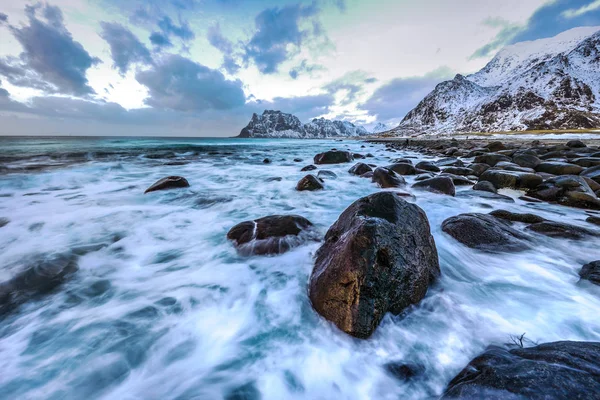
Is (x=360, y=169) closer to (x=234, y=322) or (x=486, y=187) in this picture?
(x=486, y=187)

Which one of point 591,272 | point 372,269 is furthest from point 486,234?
point 372,269

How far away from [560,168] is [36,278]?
14.5 m

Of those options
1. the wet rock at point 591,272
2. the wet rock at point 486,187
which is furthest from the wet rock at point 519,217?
the wet rock at point 486,187

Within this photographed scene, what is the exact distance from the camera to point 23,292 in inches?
130

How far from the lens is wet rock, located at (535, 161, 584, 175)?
8.27m

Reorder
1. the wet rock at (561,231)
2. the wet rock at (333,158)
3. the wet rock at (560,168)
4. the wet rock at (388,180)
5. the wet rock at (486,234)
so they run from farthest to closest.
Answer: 1. the wet rock at (333,158)
2. the wet rock at (388,180)
3. the wet rock at (560,168)
4. the wet rock at (561,231)
5. the wet rock at (486,234)

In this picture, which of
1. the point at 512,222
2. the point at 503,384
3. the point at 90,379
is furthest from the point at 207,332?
the point at 512,222

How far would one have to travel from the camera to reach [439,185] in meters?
7.62

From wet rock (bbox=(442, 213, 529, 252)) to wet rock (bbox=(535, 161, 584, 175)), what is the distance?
674 cm

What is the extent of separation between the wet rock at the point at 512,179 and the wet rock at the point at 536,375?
7.58 m

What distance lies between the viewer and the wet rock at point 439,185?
24.4ft

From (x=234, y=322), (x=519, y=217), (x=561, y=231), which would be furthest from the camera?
(x=519, y=217)

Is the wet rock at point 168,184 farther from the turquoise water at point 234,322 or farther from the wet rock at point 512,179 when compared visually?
the wet rock at point 512,179

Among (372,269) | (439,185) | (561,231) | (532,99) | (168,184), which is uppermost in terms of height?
(532,99)
